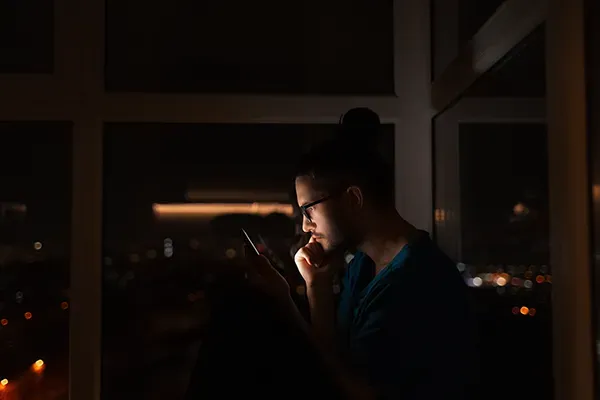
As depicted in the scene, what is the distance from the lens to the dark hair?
138cm

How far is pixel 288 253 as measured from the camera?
1.85m

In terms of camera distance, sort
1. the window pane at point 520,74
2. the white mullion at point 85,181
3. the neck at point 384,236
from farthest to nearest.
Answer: the white mullion at point 85,181 < the neck at point 384,236 < the window pane at point 520,74

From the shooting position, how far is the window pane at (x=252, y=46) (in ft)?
5.97

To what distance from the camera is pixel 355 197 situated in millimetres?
1366

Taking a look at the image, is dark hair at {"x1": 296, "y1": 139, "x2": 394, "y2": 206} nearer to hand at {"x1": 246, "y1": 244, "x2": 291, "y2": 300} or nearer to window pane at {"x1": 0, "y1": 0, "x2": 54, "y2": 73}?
hand at {"x1": 246, "y1": 244, "x2": 291, "y2": 300}

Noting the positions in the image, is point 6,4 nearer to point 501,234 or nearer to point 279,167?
point 279,167

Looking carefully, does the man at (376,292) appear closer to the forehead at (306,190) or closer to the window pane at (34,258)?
the forehead at (306,190)

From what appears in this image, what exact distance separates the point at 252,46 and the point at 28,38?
621 mm

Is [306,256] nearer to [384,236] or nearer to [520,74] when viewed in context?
[384,236]

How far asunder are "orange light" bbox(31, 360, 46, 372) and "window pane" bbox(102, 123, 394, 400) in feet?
0.59

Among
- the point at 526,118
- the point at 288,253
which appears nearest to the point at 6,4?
the point at 288,253

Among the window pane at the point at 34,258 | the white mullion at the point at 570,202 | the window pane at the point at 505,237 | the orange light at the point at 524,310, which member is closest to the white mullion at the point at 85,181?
the window pane at the point at 34,258

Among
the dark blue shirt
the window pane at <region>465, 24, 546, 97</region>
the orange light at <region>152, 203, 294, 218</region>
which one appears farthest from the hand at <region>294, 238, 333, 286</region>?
the window pane at <region>465, 24, 546, 97</region>

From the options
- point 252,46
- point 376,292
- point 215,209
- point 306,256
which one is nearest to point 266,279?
point 306,256
